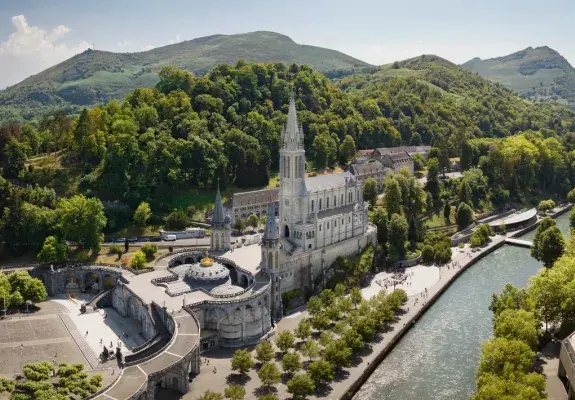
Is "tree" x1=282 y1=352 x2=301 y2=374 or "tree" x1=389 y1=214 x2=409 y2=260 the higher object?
"tree" x1=389 y1=214 x2=409 y2=260

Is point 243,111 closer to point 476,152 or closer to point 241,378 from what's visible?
point 476,152

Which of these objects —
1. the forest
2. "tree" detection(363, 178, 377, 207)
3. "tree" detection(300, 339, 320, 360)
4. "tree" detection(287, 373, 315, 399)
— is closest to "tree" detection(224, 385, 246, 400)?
"tree" detection(287, 373, 315, 399)

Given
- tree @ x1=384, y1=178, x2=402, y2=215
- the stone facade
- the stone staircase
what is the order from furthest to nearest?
tree @ x1=384, y1=178, x2=402, y2=215 < the stone facade < the stone staircase

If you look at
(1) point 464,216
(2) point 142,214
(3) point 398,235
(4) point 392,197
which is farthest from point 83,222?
(1) point 464,216

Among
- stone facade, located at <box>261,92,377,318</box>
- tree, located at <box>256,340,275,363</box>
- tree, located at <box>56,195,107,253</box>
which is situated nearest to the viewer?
tree, located at <box>256,340,275,363</box>

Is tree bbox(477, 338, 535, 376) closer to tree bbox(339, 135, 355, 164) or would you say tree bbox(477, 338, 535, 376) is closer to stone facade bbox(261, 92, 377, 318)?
stone facade bbox(261, 92, 377, 318)

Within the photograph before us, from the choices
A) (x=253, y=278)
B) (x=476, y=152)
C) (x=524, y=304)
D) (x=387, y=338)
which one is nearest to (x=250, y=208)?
(x=253, y=278)

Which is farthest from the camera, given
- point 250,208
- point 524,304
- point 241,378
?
point 250,208
